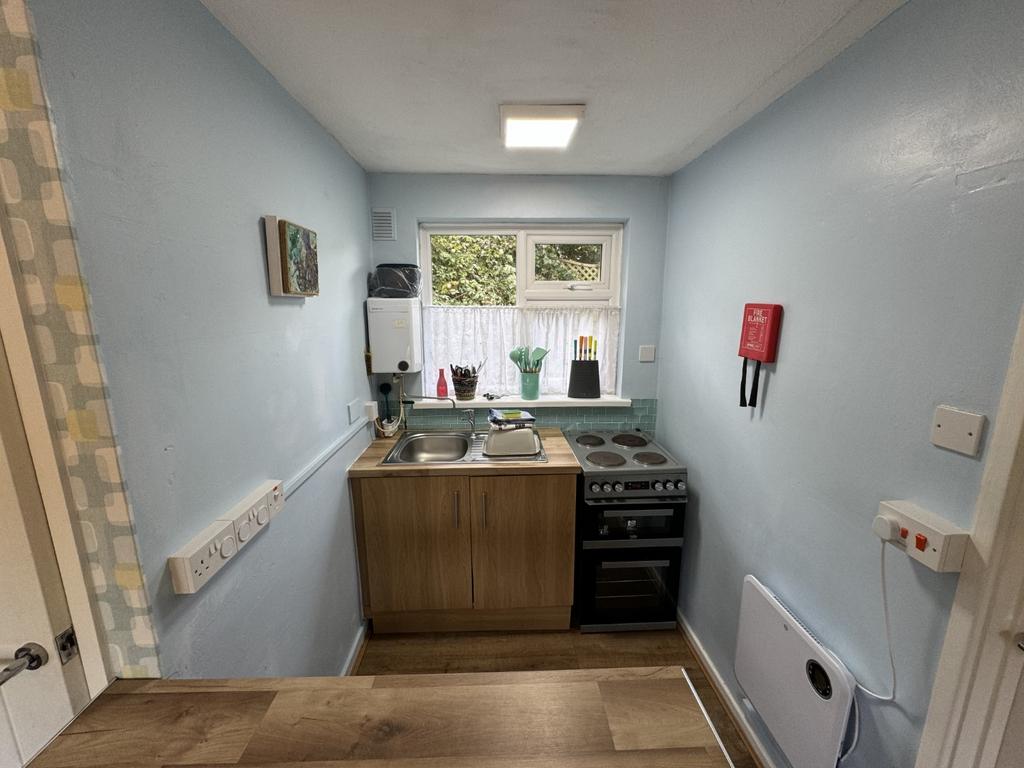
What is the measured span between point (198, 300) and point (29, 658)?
0.75 metres

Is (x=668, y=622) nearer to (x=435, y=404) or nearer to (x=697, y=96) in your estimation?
(x=435, y=404)

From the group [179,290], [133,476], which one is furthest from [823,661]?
[179,290]

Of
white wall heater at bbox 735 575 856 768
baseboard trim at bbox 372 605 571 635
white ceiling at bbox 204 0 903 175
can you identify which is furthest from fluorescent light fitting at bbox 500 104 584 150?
baseboard trim at bbox 372 605 571 635

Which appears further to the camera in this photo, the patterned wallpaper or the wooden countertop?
the wooden countertop

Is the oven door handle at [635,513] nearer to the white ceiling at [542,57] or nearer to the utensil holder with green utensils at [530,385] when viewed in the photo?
the utensil holder with green utensils at [530,385]

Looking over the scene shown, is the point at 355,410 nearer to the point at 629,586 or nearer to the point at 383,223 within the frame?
the point at 383,223

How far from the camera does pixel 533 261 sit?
8.09 feet

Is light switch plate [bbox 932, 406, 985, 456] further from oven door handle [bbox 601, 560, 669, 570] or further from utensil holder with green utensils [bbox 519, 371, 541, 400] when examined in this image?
utensil holder with green utensils [bbox 519, 371, 541, 400]

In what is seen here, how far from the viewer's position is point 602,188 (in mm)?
2266

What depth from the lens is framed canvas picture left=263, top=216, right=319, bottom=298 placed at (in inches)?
48.5

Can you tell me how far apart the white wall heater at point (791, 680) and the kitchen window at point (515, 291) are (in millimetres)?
1538

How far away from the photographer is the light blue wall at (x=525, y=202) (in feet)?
7.36

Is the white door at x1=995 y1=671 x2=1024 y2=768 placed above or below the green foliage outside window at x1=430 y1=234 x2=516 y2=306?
below

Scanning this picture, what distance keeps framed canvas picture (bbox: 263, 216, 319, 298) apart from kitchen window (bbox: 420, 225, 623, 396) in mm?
1064
